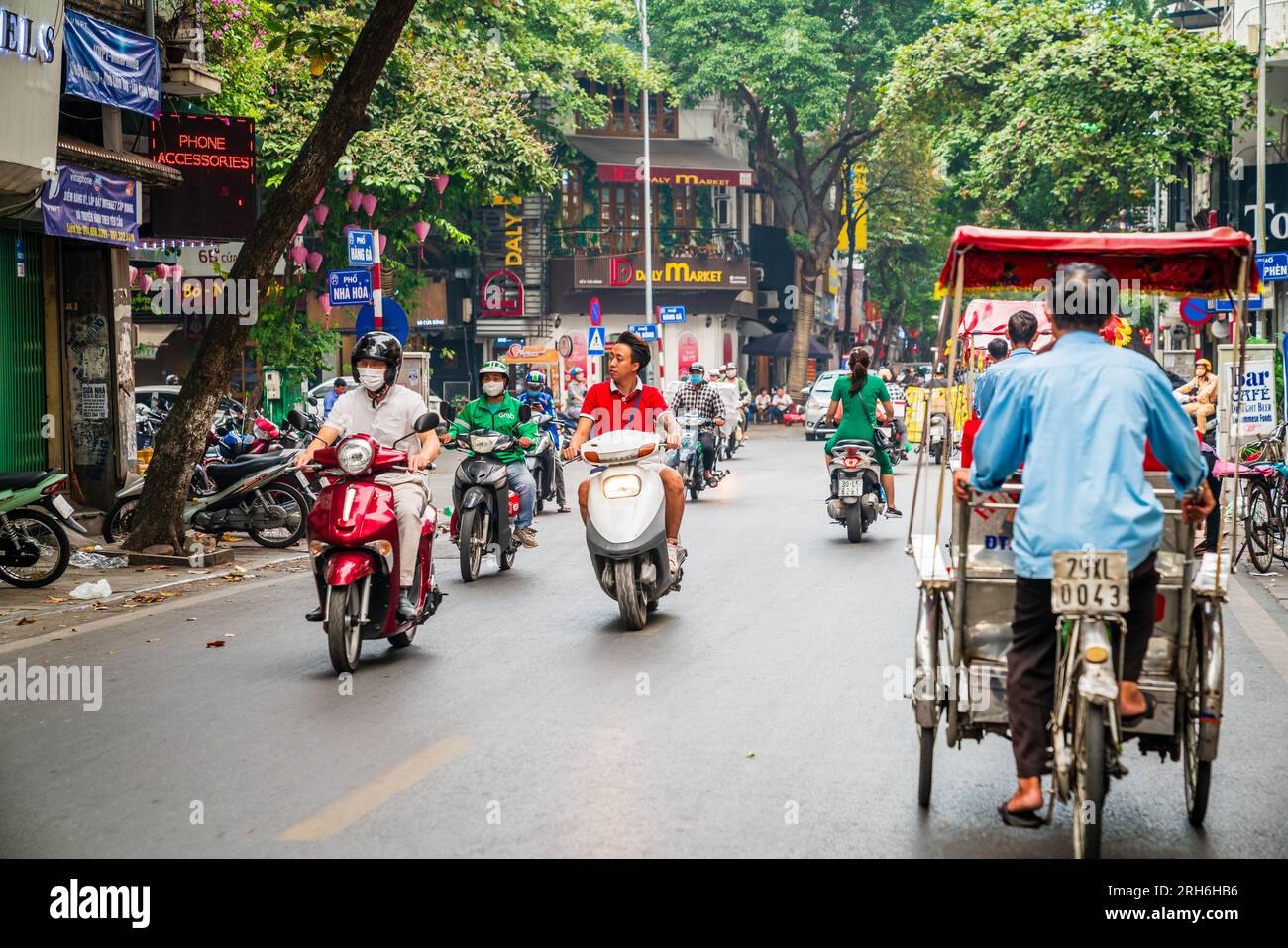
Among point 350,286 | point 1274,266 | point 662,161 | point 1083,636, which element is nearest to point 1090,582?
point 1083,636

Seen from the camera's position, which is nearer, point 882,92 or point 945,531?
point 945,531

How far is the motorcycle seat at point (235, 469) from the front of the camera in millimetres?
14219

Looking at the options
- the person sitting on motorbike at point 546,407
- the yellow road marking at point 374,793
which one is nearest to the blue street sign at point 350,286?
the person sitting on motorbike at point 546,407

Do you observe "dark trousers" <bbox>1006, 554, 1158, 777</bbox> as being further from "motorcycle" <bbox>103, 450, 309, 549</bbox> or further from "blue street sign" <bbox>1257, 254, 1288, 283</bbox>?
"blue street sign" <bbox>1257, 254, 1288, 283</bbox>

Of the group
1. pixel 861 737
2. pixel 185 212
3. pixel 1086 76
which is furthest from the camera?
pixel 1086 76

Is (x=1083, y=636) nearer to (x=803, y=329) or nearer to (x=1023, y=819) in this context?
(x=1023, y=819)

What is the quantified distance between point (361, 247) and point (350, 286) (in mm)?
673

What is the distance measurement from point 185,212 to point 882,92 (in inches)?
1028

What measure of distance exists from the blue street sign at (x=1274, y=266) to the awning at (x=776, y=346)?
99.6ft

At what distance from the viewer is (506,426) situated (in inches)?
499
